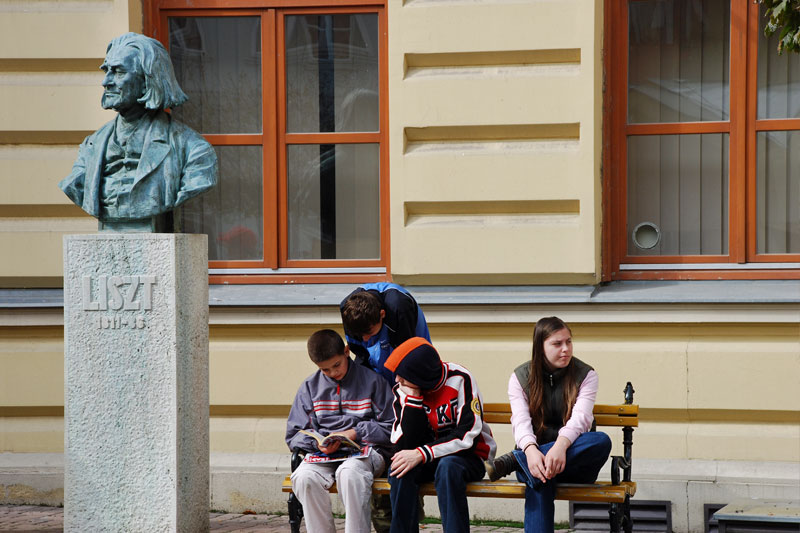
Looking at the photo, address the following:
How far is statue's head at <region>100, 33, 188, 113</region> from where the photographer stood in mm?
5645

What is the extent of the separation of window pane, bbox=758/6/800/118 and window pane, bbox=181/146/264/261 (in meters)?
3.29

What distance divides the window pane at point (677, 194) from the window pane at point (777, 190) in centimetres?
21

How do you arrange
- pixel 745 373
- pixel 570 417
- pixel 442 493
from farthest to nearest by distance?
1. pixel 745 373
2. pixel 570 417
3. pixel 442 493

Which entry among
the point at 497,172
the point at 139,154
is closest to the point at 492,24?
the point at 497,172

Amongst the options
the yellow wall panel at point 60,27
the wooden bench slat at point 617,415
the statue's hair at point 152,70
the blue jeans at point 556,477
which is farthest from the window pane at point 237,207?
the blue jeans at point 556,477

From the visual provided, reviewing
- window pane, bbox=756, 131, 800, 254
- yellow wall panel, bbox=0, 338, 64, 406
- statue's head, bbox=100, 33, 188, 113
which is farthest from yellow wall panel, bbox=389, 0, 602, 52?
yellow wall panel, bbox=0, 338, 64, 406

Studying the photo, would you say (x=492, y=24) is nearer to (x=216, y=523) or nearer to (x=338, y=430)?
(x=338, y=430)

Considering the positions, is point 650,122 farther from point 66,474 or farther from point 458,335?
point 66,474

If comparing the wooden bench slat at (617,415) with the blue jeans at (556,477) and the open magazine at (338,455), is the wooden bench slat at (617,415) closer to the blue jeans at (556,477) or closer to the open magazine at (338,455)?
the blue jeans at (556,477)

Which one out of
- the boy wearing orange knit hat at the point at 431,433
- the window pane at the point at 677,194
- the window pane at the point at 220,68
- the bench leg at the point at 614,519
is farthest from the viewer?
the window pane at the point at 220,68

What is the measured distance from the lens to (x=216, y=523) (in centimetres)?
665

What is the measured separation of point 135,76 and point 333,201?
85.2 inches

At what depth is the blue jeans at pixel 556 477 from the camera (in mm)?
5117

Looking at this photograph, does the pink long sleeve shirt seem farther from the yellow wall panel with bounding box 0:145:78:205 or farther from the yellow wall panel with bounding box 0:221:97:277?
the yellow wall panel with bounding box 0:145:78:205
